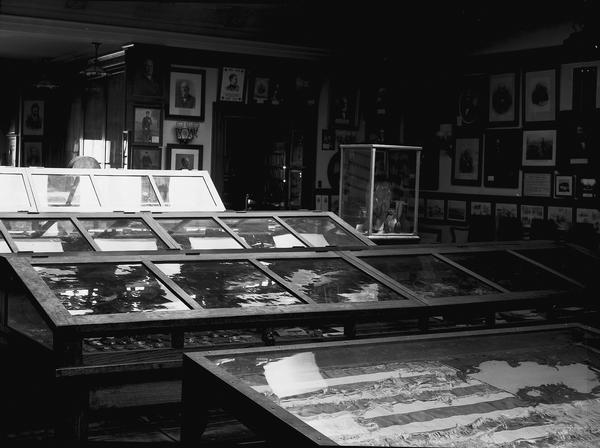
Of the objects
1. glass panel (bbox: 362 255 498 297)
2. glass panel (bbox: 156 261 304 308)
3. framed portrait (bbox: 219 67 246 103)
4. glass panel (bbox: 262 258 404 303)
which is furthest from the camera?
framed portrait (bbox: 219 67 246 103)

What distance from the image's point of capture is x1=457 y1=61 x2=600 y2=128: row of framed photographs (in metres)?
9.81

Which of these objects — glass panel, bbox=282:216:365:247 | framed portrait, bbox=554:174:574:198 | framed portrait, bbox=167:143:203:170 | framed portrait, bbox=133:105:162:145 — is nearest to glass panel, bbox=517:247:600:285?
glass panel, bbox=282:216:365:247

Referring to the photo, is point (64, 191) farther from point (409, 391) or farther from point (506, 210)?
point (506, 210)

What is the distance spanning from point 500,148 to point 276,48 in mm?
3379

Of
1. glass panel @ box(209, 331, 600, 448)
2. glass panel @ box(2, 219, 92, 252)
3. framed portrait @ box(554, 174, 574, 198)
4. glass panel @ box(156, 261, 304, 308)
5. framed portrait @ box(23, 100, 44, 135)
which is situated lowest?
glass panel @ box(209, 331, 600, 448)

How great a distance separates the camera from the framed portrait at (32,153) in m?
15.9

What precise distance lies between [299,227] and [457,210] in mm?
6181

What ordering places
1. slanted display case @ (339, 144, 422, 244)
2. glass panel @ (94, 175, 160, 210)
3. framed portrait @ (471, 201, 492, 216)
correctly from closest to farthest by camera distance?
glass panel @ (94, 175, 160, 210) → slanted display case @ (339, 144, 422, 244) → framed portrait @ (471, 201, 492, 216)

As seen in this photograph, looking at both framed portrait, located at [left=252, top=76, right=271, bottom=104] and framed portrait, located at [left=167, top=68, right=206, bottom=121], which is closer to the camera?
framed portrait, located at [left=167, top=68, right=206, bottom=121]

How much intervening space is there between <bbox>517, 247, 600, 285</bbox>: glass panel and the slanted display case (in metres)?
4.10

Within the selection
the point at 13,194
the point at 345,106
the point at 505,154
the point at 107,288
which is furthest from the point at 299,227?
the point at 345,106

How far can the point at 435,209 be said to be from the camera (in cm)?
1189

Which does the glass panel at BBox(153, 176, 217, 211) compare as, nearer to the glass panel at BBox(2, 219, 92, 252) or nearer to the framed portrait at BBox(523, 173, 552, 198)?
the glass panel at BBox(2, 219, 92, 252)

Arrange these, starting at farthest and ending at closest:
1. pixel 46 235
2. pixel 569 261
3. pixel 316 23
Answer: pixel 316 23
pixel 569 261
pixel 46 235
